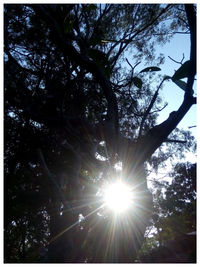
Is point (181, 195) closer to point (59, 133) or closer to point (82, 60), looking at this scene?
point (59, 133)

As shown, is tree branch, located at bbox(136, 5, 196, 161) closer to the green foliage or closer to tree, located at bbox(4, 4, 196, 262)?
tree, located at bbox(4, 4, 196, 262)

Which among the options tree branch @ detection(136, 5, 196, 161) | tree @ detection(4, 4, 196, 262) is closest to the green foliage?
tree @ detection(4, 4, 196, 262)

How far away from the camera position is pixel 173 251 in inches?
161

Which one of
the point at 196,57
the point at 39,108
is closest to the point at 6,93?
the point at 39,108

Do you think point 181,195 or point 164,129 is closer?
point 164,129

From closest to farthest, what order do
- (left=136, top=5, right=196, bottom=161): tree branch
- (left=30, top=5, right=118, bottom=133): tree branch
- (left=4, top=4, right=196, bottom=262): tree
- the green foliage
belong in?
(left=136, top=5, right=196, bottom=161): tree branch → (left=30, top=5, right=118, bottom=133): tree branch → (left=4, top=4, right=196, bottom=262): tree → the green foliage

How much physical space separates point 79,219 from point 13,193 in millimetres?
1855

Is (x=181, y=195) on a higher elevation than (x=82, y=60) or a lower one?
lower

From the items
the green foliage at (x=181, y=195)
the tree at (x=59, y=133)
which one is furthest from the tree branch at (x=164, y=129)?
the green foliage at (x=181, y=195)

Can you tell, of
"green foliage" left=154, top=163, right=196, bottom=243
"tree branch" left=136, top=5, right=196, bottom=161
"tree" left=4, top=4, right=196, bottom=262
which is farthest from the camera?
"green foliage" left=154, top=163, right=196, bottom=243

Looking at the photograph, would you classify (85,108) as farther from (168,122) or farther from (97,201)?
(168,122)

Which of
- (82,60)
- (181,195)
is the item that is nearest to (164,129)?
(82,60)

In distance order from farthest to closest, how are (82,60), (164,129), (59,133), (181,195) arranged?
1. (181,195)
2. (59,133)
3. (164,129)
4. (82,60)

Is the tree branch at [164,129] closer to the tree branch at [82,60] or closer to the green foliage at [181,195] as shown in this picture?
the tree branch at [82,60]
